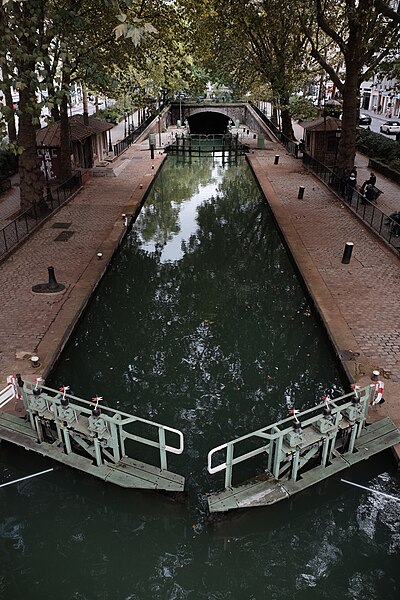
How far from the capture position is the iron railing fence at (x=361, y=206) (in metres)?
18.0

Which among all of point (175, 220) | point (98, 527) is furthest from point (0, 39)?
point (175, 220)

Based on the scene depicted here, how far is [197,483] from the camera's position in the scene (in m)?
8.13

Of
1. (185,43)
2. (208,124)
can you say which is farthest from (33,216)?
(208,124)

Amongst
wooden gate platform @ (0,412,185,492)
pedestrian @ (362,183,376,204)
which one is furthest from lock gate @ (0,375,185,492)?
pedestrian @ (362,183,376,204)

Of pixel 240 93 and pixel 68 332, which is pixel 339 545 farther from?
pixel 240 93

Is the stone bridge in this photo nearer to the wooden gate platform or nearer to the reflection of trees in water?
the reflection of trees in water

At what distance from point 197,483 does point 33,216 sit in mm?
15468

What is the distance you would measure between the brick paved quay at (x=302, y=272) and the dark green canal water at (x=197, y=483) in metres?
0.59

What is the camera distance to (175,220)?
919 inches

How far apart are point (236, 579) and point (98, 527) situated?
7.18ft

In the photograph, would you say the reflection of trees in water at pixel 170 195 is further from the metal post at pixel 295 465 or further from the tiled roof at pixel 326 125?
the metal post at pixel 295 465

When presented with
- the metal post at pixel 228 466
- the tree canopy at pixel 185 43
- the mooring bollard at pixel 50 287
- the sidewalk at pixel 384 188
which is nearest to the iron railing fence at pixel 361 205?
the sidewalk at pixel 384 188

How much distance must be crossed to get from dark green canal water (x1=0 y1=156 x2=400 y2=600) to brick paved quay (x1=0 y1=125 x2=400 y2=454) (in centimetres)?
59

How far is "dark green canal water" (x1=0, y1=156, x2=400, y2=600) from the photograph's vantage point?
6805 millimetres
